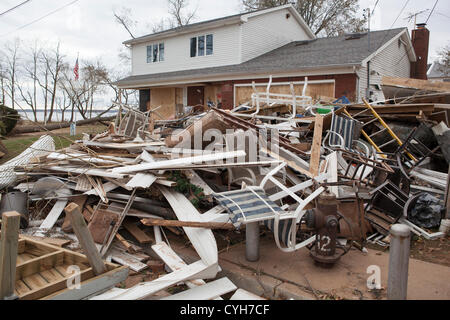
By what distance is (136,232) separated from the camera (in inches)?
173

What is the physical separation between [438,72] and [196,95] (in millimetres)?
27936

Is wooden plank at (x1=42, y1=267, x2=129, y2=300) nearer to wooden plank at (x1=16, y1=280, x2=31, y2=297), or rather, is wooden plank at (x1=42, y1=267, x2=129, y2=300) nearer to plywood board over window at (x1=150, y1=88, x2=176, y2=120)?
wooden plank at (x1=16, y1=280, x2=31, y2=297)

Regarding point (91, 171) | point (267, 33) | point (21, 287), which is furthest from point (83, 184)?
point (267, 33)

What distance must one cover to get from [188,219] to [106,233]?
3.64 ft

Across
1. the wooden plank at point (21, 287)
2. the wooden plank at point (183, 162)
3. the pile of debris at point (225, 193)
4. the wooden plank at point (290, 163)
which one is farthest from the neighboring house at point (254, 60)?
the wooden plank at point (21, 287)

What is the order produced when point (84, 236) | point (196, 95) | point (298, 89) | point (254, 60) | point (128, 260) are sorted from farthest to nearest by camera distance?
point (196, 95), point (254, 60), point (298, 89), point (128, 260), point (84, 236)

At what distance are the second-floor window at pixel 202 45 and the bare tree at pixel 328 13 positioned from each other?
34.6ft

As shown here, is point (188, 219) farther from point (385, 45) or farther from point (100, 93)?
point (100, 93)

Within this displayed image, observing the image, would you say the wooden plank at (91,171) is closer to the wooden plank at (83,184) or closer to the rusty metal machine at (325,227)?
the wooden plank at (83,184)

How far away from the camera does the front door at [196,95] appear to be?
758 inches

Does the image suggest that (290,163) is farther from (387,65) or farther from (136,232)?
(387,65)

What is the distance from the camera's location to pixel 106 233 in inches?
163

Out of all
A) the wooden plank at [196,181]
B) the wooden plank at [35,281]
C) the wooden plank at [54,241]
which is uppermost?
the wooden plank at [196,181]
